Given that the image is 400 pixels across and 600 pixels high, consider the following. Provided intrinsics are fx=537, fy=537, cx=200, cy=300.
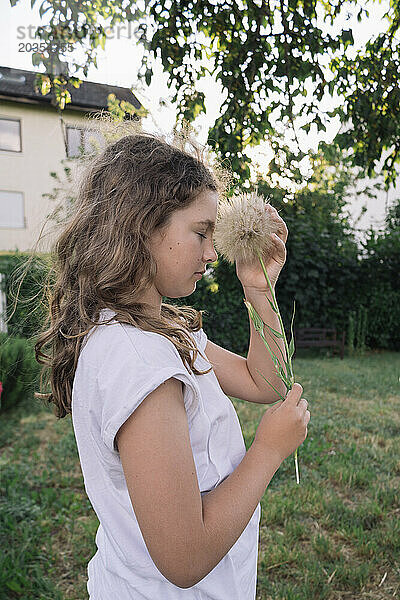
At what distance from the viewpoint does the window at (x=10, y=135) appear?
662 inches

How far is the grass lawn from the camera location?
254cm

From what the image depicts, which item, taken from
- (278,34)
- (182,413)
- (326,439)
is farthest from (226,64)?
(326,439)

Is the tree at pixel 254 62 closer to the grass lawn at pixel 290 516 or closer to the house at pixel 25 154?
the grass lawn at pixel 290 516

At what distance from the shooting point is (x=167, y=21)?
2689 mm

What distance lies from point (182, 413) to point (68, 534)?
2503 millimetres

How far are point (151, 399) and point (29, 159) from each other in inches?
705

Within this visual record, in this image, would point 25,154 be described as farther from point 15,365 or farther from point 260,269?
point 260,269

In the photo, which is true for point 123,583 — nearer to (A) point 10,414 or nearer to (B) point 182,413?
(B) point 182,413

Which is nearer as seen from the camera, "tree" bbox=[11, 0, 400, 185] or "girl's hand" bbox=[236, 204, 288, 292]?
"girl's hand" bbox=[236, 204, 288, 292]

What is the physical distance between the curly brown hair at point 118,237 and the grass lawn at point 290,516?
1.82m

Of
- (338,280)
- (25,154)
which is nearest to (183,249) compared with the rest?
(338,280)

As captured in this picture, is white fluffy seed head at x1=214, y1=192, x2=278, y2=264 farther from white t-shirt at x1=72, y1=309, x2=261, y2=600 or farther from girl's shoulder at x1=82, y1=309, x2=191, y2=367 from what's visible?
girl's shoulder at x1=82, y1=309, x2=191, y2=367

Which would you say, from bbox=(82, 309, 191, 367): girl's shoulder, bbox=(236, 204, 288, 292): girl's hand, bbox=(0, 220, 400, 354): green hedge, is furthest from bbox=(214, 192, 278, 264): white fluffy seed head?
bbox=(0, 220, 400, 354): green hedge

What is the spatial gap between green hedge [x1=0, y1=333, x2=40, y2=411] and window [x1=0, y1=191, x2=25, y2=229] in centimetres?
1484
